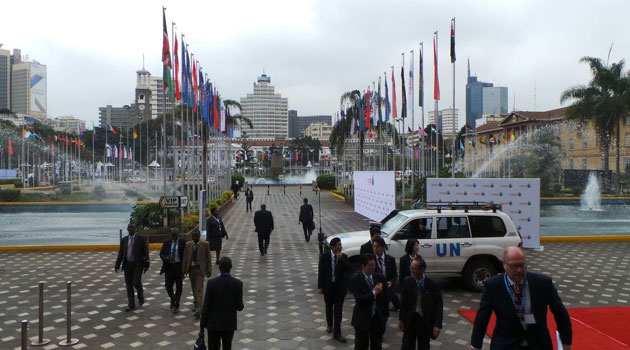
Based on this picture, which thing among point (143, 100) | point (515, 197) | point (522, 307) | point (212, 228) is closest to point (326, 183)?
point (515, 197)

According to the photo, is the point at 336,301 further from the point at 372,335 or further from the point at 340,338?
the point at 372,335

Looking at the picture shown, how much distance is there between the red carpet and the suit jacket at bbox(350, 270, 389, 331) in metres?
2.62

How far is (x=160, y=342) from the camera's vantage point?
7418mm

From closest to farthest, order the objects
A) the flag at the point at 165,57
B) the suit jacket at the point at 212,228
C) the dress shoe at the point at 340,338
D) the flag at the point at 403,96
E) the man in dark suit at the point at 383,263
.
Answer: the man in dark suit at the point at 383,263 → the dress shoe at the point at 340,338 → the suit jacket at the point at 212,228 → the flag at the point at 165,57 → the flag at the point at 403,96

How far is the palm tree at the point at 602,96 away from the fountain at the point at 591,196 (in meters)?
5.35

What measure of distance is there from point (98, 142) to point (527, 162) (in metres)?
85.3

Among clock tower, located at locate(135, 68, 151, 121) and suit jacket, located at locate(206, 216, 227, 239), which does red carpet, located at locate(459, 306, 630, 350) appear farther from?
clock tower, located at locate(135, 68, 151, 121)

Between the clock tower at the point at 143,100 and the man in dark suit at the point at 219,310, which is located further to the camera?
the clock tower at the point at 143,100

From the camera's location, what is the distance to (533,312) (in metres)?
3.82

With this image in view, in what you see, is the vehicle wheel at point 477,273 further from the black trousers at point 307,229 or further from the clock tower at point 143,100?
the clock tower at point 143,100

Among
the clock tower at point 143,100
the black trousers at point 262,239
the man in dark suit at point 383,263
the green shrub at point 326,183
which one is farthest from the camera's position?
the clock tower at point 143,100

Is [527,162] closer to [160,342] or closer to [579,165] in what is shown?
[579,165]

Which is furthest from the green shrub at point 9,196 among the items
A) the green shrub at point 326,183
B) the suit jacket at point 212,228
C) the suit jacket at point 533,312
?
the suit jacket at point 533,312

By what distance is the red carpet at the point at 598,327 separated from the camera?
7.01 metres
